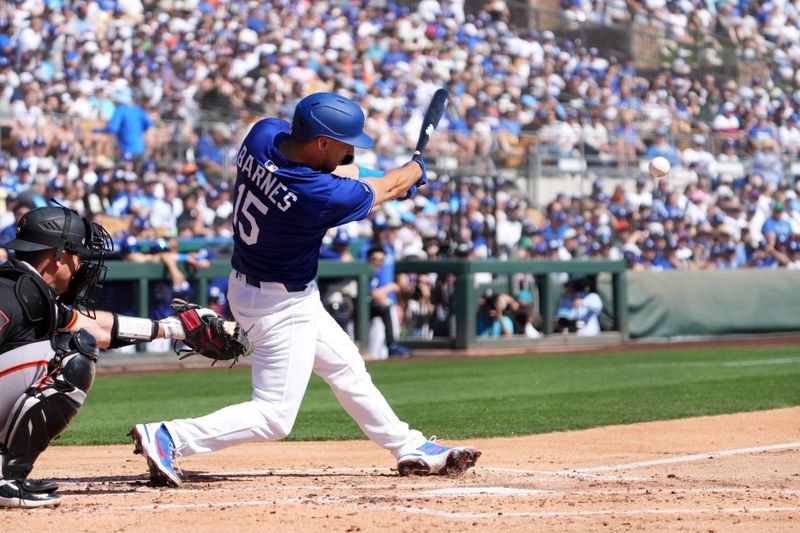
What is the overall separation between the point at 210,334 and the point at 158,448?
57 cm

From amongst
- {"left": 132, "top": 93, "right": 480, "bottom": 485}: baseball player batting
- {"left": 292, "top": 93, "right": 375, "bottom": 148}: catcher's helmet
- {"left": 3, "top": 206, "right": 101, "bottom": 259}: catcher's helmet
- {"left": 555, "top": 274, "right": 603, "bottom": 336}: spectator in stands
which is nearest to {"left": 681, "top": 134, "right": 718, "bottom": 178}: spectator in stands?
{"left": 555, "top": 274, "right": 603, "bottom": 336}: spectator in stands

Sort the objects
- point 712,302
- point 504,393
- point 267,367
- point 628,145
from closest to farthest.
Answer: point 267,367, point 504,393, point 712,302, point 628,145

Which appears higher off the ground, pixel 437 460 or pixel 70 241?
pixel 70 241

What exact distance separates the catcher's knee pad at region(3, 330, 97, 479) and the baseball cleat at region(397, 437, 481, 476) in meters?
1.64

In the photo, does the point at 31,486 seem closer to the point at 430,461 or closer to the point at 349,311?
the point at 430,461

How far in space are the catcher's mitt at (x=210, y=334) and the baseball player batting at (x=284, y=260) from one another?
0.40ft

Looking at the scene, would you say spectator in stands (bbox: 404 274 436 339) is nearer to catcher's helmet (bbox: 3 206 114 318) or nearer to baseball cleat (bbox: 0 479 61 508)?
catcher's helmet (bbox: 3 206 114 318)

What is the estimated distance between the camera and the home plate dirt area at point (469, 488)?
15.0 ft

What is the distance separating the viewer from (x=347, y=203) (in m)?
5.25

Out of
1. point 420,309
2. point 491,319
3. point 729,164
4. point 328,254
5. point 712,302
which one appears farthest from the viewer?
point 729,164

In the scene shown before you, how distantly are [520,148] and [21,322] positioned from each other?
1718 centimetres

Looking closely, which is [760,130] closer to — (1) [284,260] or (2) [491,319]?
(2) [491,319]

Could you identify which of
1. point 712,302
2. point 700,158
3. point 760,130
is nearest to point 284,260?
point 712,302

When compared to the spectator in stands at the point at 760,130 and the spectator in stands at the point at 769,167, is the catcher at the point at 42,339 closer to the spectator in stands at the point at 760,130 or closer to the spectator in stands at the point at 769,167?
the spectator in stands at the point at 769,167
